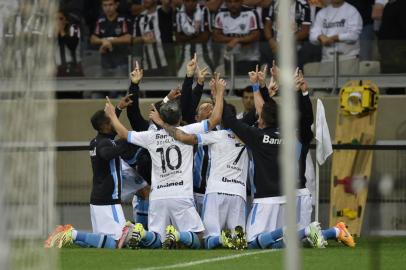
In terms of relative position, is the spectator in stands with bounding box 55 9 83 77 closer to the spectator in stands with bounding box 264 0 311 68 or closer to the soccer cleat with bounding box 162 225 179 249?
the spectator in stands with bounding box 264 0 311 68

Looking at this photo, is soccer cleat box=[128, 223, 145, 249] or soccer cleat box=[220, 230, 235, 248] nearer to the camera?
soccer cleat box=[128, 223, 145, 249]

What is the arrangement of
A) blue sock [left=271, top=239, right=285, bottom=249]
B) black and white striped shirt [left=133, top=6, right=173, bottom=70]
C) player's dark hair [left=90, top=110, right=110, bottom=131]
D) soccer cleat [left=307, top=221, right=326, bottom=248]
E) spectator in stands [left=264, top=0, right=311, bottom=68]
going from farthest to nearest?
1. black and white striped shirt [left=133, top=6, right=173, bottom=70]
2. spectator in stands [left=264, top=0, right=311, bottom=68]
3. player's dark hair [left=90, top=110, right=110, bottom=131]
4. blue sock [left=271, top=239, right=285, bottom=249]
5. soccer cleat [left=307, top=221, right=326, bottom=248]

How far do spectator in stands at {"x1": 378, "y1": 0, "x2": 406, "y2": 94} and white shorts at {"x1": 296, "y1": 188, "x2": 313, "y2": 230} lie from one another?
395 centimetres

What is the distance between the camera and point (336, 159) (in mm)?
17594

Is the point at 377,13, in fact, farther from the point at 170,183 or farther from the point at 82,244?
Answer: the point at 82,244

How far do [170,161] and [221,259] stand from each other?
6.32 feet

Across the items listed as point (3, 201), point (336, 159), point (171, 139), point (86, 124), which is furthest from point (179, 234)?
point (3, 201)

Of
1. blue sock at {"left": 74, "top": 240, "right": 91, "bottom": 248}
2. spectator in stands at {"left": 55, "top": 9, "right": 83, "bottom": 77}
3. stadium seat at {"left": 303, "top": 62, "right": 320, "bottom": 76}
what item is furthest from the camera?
spectator in stands at {"left": 55, "top": 9, "right": 83, "bottom": 77}

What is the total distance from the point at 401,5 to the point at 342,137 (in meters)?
2.28

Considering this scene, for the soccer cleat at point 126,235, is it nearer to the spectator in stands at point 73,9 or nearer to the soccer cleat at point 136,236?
the soccer cleat at point 136,236

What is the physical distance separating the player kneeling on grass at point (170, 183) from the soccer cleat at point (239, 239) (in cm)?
40

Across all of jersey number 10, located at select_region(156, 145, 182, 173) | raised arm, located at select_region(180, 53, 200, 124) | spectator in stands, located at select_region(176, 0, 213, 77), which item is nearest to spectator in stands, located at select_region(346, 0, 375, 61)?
spectator in stands, located at select_region(176, 0, 213, 77)

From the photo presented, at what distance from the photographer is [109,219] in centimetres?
1491

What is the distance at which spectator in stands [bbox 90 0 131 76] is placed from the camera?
19.0 metres
